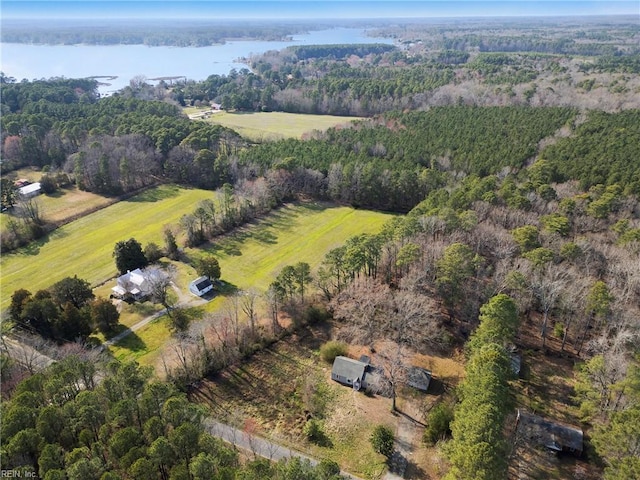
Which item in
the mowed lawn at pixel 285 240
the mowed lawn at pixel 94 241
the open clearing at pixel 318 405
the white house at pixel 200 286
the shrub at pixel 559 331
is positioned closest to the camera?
the open clearing at pixel 318 405

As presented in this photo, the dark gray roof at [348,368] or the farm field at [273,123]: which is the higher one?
the farm field at [273,123]

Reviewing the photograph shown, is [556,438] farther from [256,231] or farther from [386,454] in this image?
[256,231]

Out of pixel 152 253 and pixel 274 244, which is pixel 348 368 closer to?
pixel 274 244

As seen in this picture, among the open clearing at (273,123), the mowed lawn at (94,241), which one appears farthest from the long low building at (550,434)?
the open clearing at (273,123)

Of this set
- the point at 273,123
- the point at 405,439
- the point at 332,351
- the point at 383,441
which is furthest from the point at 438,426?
the point at 273,123

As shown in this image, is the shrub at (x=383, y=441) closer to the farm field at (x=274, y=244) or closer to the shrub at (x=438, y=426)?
the shrub at (x=438, y=426)

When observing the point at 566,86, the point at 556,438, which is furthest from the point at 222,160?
the point at 566,86

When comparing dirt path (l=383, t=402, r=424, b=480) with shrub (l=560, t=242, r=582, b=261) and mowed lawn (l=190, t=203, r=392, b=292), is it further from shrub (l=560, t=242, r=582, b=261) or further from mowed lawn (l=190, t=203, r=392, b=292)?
mowed lawn (l=190, t=203, r=392, b=292)
